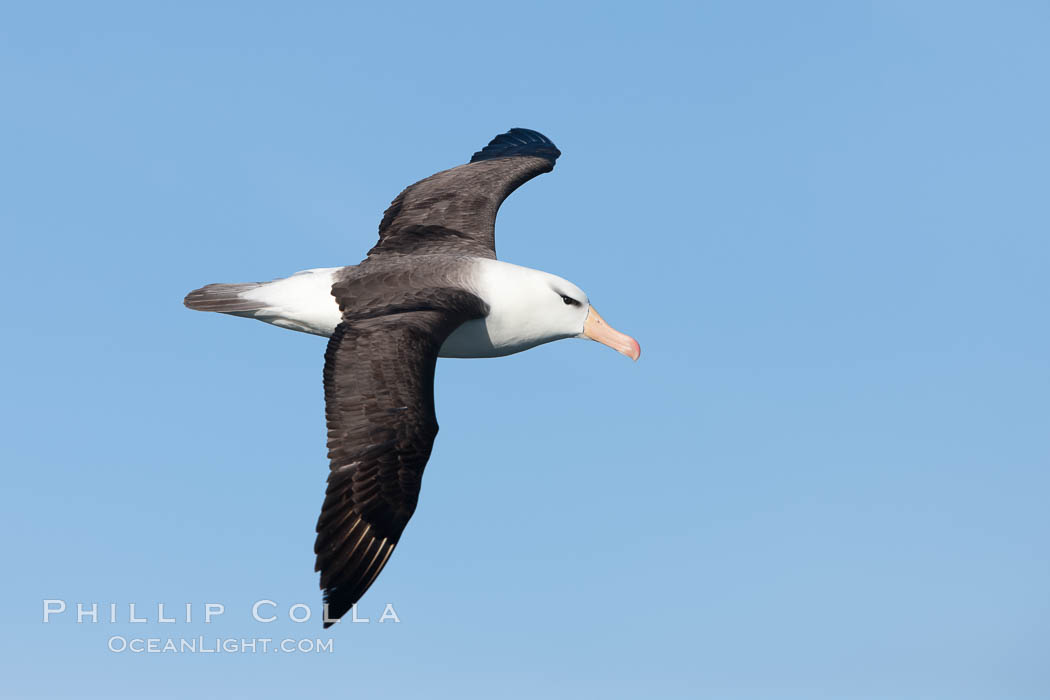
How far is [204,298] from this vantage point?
12570 millimetres

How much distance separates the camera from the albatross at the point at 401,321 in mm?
10023

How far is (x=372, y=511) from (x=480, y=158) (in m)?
7.04

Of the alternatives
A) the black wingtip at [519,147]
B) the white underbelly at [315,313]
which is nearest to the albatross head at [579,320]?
the white underbelly at [315,313]

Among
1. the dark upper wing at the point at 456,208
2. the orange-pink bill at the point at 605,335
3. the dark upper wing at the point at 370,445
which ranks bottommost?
the dark upper wing at the point at 370,445

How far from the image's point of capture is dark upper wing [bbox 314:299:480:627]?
9891mm

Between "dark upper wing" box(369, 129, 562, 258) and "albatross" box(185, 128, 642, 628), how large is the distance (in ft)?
0.05

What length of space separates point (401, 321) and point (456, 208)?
3.34 m

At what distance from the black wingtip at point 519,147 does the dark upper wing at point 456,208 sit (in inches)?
9.2

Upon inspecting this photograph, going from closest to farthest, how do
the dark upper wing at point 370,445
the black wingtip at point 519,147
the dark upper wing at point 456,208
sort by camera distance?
1. the dark upper wing at point 370,445
2. the dark upper wing at point 456,208
3. the black wingtip at point 519,147

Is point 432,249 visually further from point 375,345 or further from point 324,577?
point 324,577

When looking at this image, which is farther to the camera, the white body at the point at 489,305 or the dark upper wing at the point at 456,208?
the dark upper wing at the point at 456,208

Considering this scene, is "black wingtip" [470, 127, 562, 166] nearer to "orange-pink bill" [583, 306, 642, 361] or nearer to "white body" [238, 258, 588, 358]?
"orange-pink bill" [583, 306, 642, 361]

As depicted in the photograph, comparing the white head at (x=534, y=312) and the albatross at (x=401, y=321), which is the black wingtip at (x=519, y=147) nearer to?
the albatross at (x=401, y=321)

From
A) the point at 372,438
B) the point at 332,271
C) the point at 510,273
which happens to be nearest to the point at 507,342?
the point at 510,273
